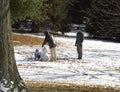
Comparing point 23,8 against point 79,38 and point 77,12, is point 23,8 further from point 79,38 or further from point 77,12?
point 79,38

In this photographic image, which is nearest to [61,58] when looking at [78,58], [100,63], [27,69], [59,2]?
[78,58]

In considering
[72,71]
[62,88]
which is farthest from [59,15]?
[62,88]

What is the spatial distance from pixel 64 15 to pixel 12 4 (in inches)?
638

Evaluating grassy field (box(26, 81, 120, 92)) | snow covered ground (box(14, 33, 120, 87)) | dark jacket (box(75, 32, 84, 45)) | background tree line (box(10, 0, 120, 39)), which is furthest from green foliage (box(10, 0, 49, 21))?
grassy field (box(26, 81, 120, 92))

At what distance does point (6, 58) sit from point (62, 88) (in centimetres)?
393

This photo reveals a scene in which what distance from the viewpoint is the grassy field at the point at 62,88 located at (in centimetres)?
1483

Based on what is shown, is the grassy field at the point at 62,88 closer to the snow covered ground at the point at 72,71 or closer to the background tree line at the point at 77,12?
the snow covered ground at the point at 72,71

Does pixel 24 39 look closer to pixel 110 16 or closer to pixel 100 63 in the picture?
pixel 100 63

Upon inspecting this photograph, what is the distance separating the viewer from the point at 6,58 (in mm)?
11711

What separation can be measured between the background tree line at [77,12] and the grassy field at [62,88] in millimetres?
1776

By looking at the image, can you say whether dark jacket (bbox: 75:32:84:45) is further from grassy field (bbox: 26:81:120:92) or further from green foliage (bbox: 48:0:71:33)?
green foliage (bbox: 48:0:71:33)

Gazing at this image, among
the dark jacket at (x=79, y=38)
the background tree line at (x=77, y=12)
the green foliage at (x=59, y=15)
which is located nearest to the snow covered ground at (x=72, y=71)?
the dark jacket at (x=79, y=38)

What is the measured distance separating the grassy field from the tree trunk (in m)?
2.95

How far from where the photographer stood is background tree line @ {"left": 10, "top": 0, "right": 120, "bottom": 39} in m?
11.9
